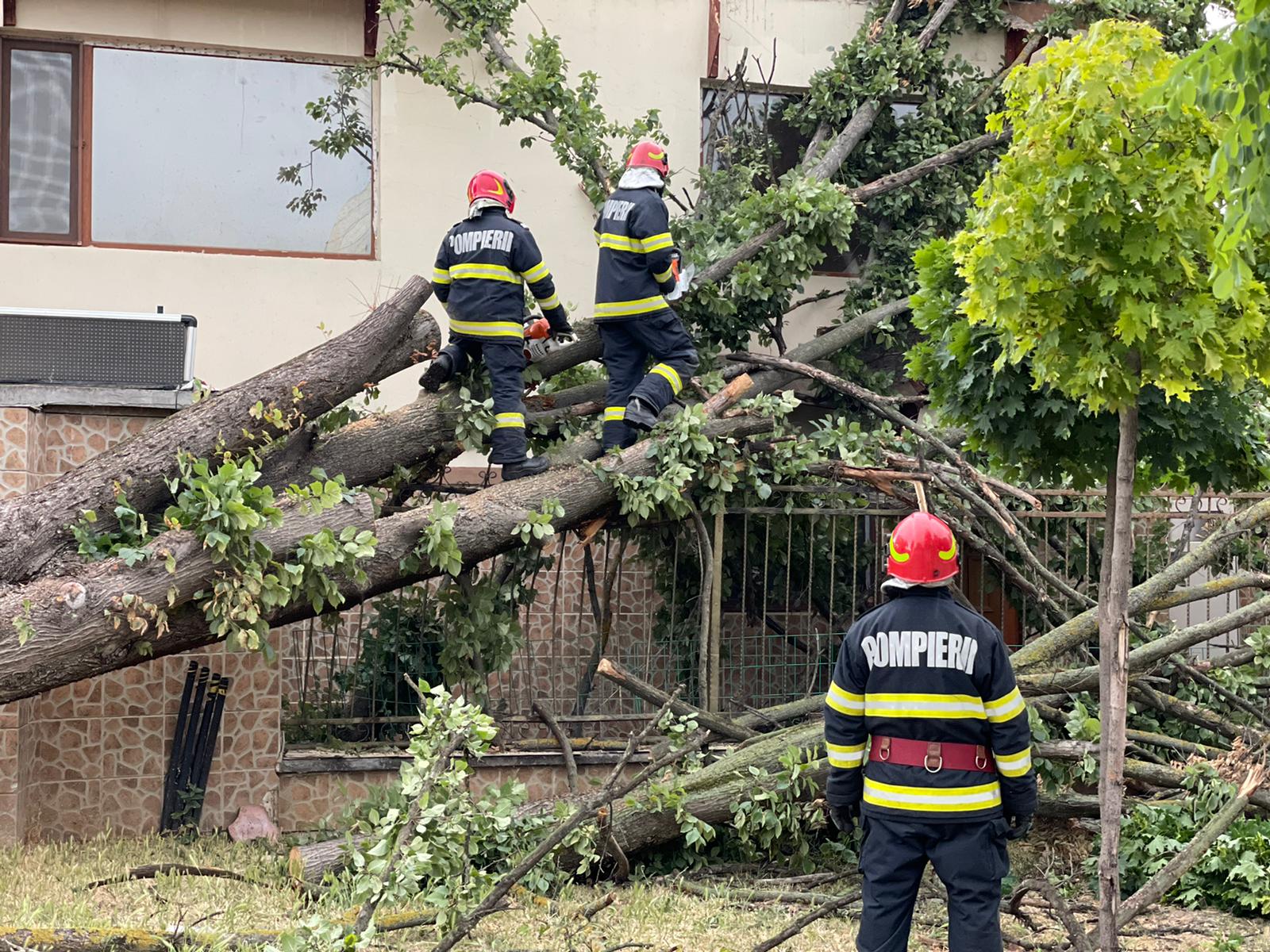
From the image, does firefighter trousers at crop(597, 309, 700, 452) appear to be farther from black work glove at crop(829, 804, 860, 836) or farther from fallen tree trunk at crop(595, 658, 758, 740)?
black work glove at crop(829, 804, 860, 836)

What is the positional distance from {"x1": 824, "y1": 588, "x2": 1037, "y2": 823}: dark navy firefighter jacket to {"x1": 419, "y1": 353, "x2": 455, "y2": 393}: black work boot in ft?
10.9

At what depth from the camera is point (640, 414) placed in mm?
6762

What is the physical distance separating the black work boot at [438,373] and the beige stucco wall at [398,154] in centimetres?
324

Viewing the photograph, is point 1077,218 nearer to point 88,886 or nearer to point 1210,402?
point 1210,402

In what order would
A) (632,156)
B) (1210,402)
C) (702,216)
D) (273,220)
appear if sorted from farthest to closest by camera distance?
(273,220) < (702,216) < (632,156) < (1210,402)

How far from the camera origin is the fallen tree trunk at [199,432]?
530cm

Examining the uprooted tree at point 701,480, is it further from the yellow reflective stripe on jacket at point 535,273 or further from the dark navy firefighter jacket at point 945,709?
the yellow reflective stripe on jacket at point 535,273

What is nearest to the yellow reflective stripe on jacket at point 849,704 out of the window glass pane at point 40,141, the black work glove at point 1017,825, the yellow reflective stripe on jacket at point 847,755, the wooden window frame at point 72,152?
the yellow reflective stripe on jacket at point 847,755

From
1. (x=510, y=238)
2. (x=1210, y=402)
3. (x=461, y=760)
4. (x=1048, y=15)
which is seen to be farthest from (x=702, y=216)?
(x=461, y=760)

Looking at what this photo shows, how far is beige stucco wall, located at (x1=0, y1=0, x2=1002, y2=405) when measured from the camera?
9750 millimetres

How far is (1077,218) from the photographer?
3852mm

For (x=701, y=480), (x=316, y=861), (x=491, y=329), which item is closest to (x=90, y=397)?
(x=491, y=329)

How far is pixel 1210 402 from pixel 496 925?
3.33 m

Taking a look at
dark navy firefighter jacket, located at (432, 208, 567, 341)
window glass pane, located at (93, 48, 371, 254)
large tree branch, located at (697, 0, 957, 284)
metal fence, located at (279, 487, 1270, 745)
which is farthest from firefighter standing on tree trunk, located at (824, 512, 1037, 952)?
window glass pane, located at (93, 48, 371, 254)
